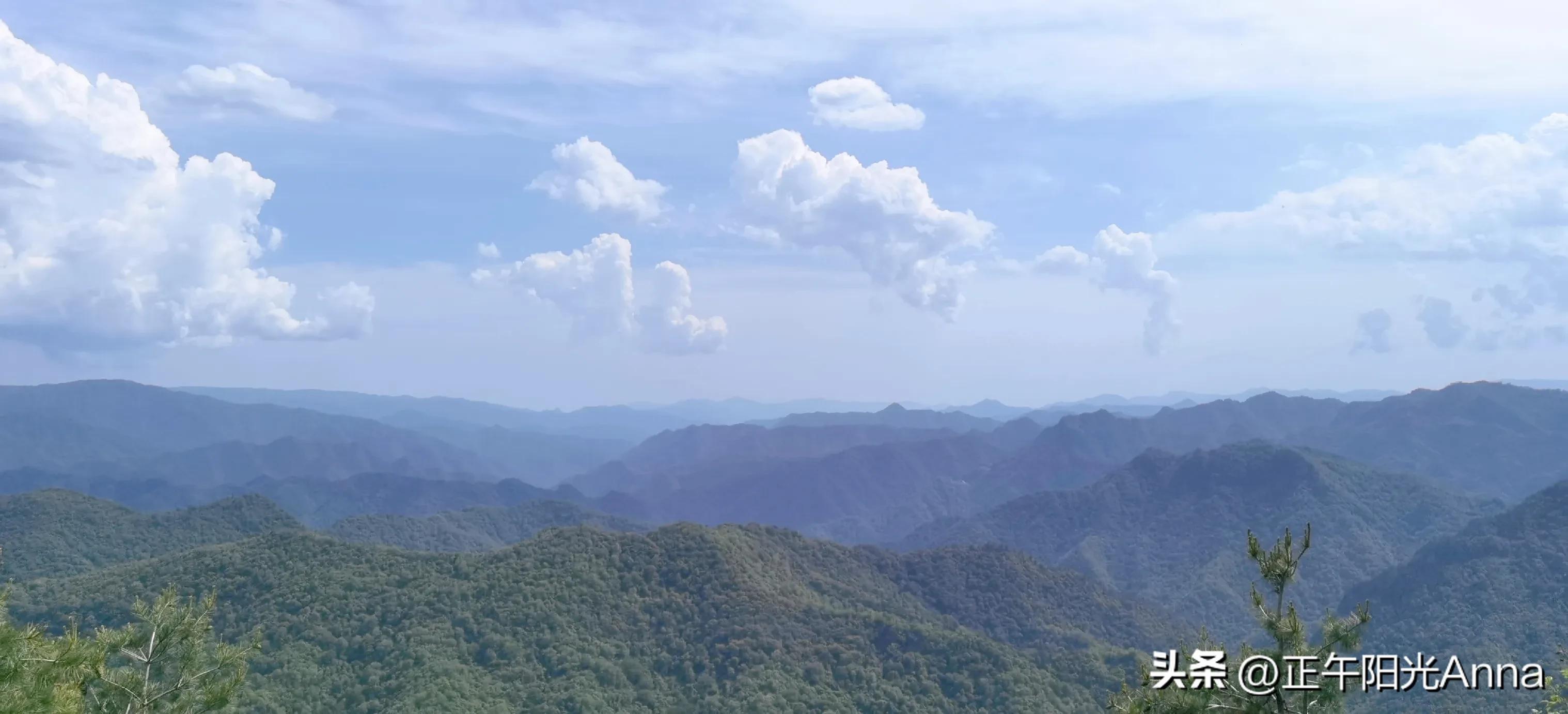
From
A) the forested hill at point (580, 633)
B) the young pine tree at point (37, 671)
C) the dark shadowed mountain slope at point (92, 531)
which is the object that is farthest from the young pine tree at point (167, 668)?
the dark shadowed mountain slope at point (92, 531)

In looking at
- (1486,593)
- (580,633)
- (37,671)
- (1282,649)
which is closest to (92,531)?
(580,633)

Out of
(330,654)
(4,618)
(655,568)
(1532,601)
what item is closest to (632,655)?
(655,568)

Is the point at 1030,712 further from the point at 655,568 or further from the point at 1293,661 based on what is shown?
the point at 1293,661

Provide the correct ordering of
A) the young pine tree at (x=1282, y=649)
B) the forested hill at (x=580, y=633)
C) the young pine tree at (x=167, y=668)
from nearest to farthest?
the young pine tree at (x=1282, y=649) → the young pine tree at (x=167, y=668) → the forested hill at (x=580, y=633)

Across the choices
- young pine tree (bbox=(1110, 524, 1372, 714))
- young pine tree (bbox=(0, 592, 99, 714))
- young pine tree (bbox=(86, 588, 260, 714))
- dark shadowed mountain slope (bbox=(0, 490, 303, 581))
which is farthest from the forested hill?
young pine tree (bbox=(1110, 524, 1372, 714))

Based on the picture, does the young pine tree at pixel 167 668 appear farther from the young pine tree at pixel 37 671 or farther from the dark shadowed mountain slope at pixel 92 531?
the dark shadowed mountain slope at pixel 92 531

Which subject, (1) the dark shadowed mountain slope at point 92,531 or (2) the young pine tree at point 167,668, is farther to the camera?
(1) the dark shadowed mountain slope at point 92,531

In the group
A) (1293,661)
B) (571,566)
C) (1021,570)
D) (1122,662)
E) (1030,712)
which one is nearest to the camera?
(1293,661)

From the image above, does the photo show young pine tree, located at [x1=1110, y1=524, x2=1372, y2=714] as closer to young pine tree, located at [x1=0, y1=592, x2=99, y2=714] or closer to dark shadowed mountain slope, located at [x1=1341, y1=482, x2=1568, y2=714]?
young pine tree, located at [x1=0, y1=592, x2=99, y2=714]

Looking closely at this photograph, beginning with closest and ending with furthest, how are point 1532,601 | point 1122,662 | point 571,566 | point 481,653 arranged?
point 481,653 → point 1122,662 → point 571,566 → point 1532,601
